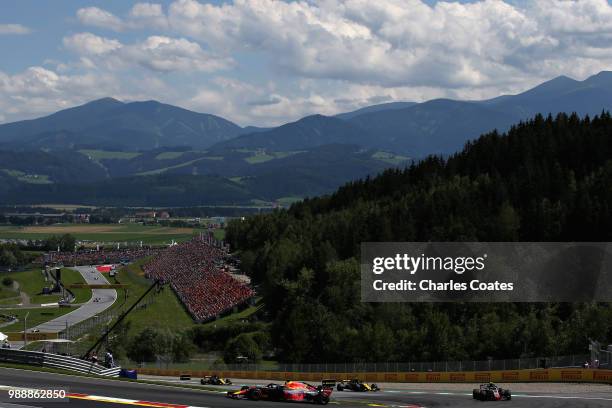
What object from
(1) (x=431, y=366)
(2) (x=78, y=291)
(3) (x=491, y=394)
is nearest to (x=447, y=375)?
(1) (x=431, y=366)

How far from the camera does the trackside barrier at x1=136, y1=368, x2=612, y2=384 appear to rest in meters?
57.2

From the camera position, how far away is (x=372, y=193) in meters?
182

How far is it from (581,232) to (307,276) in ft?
124

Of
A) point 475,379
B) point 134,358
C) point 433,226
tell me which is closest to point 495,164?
point 433,226

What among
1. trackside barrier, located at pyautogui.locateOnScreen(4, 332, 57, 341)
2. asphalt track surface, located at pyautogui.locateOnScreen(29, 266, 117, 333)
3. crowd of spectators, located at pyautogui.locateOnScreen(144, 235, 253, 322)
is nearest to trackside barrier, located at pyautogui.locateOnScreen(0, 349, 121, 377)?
trackside barrier, located at pyautogui.locateOnScreen(4, 332, 57, 341)

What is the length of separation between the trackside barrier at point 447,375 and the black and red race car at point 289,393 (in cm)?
2276

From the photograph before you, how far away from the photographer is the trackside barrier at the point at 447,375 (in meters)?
57.2

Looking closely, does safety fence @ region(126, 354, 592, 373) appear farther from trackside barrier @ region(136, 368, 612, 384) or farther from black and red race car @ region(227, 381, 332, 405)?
black and red race car @ region(227, 381, 332, 405)

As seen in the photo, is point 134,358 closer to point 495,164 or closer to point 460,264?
point 460,264

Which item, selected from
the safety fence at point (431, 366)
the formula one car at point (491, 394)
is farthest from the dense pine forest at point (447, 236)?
the formula one car at point (491, 394)

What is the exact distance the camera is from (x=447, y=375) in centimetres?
6250

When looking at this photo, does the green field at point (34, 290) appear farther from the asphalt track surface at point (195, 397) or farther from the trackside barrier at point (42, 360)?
the asphalt track surface at point (195, 397)

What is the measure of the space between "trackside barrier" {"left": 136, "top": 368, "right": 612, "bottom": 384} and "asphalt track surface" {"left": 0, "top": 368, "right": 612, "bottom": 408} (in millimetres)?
6600

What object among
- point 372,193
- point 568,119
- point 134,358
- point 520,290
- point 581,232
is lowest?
point 134,358
